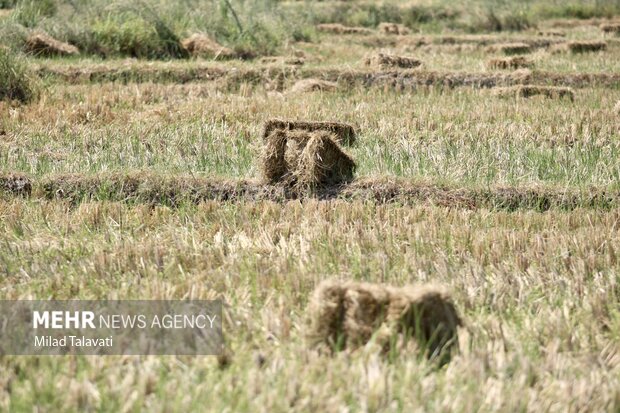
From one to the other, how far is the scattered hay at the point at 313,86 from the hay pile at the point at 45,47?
3449mm

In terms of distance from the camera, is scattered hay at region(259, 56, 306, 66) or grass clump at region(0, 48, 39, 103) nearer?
grass clump at region(0, 48, 39, 103)

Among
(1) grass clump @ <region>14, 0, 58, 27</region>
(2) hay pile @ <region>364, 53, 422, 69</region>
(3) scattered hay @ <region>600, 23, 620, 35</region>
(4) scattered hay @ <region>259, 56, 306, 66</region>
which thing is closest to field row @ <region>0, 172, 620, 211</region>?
(2) hay pile @ <region>364, 53, 422, 69</region>

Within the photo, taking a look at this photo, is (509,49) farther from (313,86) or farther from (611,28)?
(313,86)

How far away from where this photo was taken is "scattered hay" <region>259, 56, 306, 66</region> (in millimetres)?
11661

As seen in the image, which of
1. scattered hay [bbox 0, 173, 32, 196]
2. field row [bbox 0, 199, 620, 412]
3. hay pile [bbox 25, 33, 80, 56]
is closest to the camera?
field row [bbox 0, 199, 620, 412]

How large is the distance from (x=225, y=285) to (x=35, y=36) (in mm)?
8807

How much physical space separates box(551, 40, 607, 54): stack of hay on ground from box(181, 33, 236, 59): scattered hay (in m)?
4.97

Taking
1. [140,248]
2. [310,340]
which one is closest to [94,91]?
[140,248]

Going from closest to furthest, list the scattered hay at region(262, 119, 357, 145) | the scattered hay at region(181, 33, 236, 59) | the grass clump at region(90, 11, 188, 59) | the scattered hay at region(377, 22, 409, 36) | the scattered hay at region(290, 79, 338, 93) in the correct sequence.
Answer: the scattered hay at region(262, 119, 357, 145) < the scattered hay at region(290, 79, 338, 93) < the grass clump at region(90, 11, 188, 59) < the scattered hay at region(181, 33, 236, 59) < the scattered hay at region(377, 22, 409, 36)

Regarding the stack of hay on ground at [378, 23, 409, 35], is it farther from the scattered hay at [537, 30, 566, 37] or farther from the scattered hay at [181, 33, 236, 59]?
the scattered hay at [181, 33, 236, 59]

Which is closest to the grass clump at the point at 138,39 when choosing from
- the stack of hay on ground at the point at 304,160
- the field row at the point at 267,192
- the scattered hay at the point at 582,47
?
the scattered hay at the point at 582,47

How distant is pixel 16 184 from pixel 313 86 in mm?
4621

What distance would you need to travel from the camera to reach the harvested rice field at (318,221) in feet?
9.39

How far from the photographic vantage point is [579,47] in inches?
551
